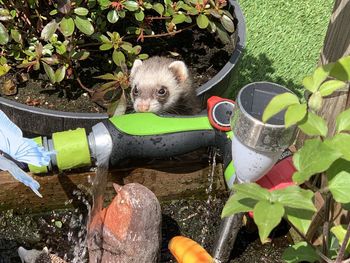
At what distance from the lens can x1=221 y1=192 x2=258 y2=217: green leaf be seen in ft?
3.57

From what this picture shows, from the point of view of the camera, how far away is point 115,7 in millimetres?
2271

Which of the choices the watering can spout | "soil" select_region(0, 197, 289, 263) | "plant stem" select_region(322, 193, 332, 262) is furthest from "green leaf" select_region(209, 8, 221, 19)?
"plant stem" select_region(322, 193, 332, 262)

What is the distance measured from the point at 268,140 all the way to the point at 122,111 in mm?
936

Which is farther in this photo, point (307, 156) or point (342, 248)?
point (342, 248)

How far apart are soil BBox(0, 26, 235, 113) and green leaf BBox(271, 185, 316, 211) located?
1573mm

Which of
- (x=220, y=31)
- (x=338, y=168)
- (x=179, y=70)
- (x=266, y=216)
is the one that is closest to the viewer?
(x=266, y=216)

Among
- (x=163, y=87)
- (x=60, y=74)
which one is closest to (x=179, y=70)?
(x=163, y=87)

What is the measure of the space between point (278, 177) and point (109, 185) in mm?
617

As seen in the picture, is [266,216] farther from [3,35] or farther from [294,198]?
[3,35]

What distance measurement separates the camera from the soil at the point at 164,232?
2.08 m

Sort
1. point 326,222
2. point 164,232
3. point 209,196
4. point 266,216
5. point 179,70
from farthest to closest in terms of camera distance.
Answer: point 179,70
point 209,196
point 164,232
point 326,222
point 266,216

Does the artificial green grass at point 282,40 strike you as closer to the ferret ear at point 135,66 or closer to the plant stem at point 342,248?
the ferret ear at point 135,66

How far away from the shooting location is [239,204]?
1.11 meters

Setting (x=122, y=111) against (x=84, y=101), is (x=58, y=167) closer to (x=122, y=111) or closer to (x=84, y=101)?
(x=122, y=111)
